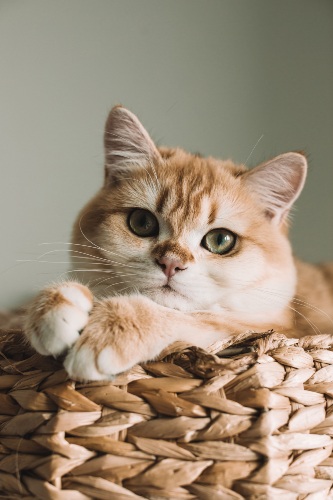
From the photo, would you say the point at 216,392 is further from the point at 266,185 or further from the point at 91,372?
the point at 266,185

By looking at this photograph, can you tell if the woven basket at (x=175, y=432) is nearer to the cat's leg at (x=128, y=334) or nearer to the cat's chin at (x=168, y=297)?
the cat's leg at (x=128, y=334)

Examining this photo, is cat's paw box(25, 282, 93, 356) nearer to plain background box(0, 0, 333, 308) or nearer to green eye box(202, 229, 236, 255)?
green eye box(202, 229, 236, 255)

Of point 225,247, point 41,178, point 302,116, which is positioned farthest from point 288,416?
point 302,116

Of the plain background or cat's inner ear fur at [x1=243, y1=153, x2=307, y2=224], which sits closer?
cat's inner ear fur at [x1=243, y1=153, x2=307, y2=224]

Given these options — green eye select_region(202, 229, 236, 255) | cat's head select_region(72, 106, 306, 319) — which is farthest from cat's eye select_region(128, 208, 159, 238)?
green eye select_region(202, 229, 236, 255)

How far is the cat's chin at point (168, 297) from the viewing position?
1.20 m

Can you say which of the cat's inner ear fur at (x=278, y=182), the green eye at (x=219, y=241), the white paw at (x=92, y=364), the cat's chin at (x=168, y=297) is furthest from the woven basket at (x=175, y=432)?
the cat's inner ear fur at (x=278, y=182)

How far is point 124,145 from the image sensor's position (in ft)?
4.90

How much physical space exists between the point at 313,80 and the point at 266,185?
4.13ft

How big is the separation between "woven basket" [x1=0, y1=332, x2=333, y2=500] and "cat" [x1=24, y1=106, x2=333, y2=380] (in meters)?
0.07

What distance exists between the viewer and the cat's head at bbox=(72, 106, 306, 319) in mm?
1229

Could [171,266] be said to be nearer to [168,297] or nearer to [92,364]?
[168,297]

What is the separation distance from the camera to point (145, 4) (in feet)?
7.75

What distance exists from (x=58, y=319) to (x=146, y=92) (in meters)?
1.69
